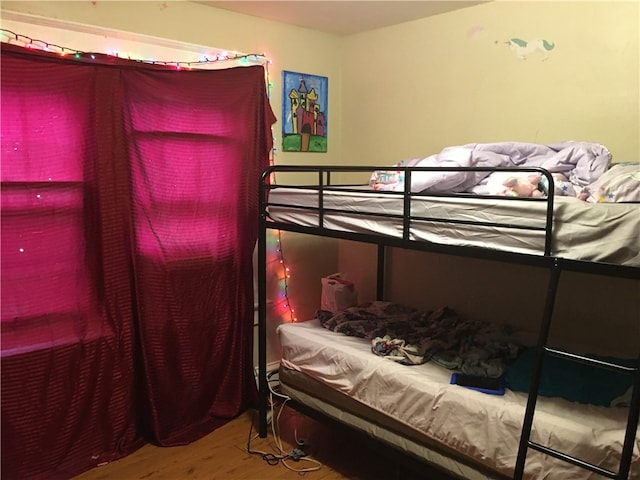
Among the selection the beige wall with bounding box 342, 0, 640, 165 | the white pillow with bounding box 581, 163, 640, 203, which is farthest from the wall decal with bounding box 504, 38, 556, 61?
the white pillow with bounding box 581, 163, 640, 203

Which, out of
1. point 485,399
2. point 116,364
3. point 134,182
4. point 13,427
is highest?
point 134,182

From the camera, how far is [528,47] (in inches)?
109

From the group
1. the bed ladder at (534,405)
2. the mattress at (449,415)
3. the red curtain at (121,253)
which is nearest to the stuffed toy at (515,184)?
the bed ladder at (534,405)

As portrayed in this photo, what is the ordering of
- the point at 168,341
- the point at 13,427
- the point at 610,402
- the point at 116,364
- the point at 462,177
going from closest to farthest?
the point at 610,402
the point at 462,177
the point at 13,427
the point at 116,364
the point at 168,341

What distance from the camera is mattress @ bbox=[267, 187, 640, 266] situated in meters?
1.63

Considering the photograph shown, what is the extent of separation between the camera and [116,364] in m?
2.74

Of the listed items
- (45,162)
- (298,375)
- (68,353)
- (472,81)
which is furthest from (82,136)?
(472,81)

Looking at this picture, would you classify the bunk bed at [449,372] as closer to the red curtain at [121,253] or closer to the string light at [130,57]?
the red curtain at [121,253]

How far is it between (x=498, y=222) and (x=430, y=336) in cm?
99

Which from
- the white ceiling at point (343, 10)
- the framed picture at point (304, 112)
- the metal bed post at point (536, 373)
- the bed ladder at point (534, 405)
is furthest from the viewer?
the framed picture at point (304, 112)

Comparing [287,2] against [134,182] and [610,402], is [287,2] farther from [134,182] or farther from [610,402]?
[610,402]

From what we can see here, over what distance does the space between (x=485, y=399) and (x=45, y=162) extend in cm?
208

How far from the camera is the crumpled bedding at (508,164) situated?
2203mm

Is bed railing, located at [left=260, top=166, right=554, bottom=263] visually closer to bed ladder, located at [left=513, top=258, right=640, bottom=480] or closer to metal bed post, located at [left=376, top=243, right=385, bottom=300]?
bed ladder, located at [left=513, top=258, right=640, bottom=480]
